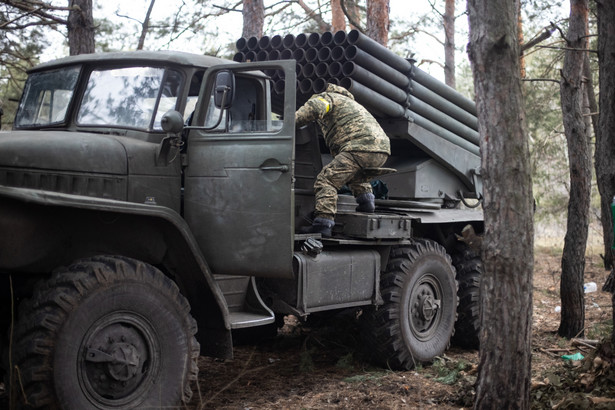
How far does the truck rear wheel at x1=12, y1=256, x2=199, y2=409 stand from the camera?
12.7 feet

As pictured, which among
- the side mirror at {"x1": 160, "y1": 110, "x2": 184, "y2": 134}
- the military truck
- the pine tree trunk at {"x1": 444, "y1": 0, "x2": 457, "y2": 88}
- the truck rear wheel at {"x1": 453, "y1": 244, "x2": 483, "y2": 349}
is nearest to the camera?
the military truck

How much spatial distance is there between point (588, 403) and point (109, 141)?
3.43m

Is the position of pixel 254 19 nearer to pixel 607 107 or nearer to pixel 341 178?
pixel 341 178

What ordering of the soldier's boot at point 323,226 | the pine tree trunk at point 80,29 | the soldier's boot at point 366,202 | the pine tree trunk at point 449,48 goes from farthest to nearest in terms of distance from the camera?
the pine tree trunk at point 449,48, the pine tree trunk at point 80,29, the soldier's boot at point 366,202, the soldier's boot at point 323,226

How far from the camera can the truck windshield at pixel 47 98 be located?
17.2 ft

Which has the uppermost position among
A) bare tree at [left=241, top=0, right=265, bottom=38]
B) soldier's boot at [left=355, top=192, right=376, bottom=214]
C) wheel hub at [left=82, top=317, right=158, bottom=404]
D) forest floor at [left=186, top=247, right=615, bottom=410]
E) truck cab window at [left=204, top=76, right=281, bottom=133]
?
bare tree at [left=241, top=0, right=265, bottom=38]

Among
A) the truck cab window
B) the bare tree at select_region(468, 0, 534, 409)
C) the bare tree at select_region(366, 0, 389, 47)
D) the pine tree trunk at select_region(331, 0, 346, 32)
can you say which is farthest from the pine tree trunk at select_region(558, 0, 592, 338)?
the pine tree trunk at select_region(331, 0, 346, 32)

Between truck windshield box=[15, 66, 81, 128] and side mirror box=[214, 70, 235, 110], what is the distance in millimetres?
1198

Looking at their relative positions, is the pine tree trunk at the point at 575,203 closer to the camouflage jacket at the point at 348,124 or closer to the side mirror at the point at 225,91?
the camouflage jacket at the point at 348,124

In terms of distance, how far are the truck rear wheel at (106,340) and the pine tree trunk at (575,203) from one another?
4810mm

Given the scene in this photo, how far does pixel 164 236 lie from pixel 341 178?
66.8 inches

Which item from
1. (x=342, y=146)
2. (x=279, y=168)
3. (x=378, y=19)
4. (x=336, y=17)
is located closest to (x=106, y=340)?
(x=279, y=168)

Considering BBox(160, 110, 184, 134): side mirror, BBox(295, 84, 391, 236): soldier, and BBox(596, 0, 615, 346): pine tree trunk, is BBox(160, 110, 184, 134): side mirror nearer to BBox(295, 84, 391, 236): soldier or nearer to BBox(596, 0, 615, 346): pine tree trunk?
BBox(295, 84, 391, 236): soldier

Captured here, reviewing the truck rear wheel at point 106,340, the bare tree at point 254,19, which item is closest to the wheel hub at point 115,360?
the truck rear wheel at point 106,340
